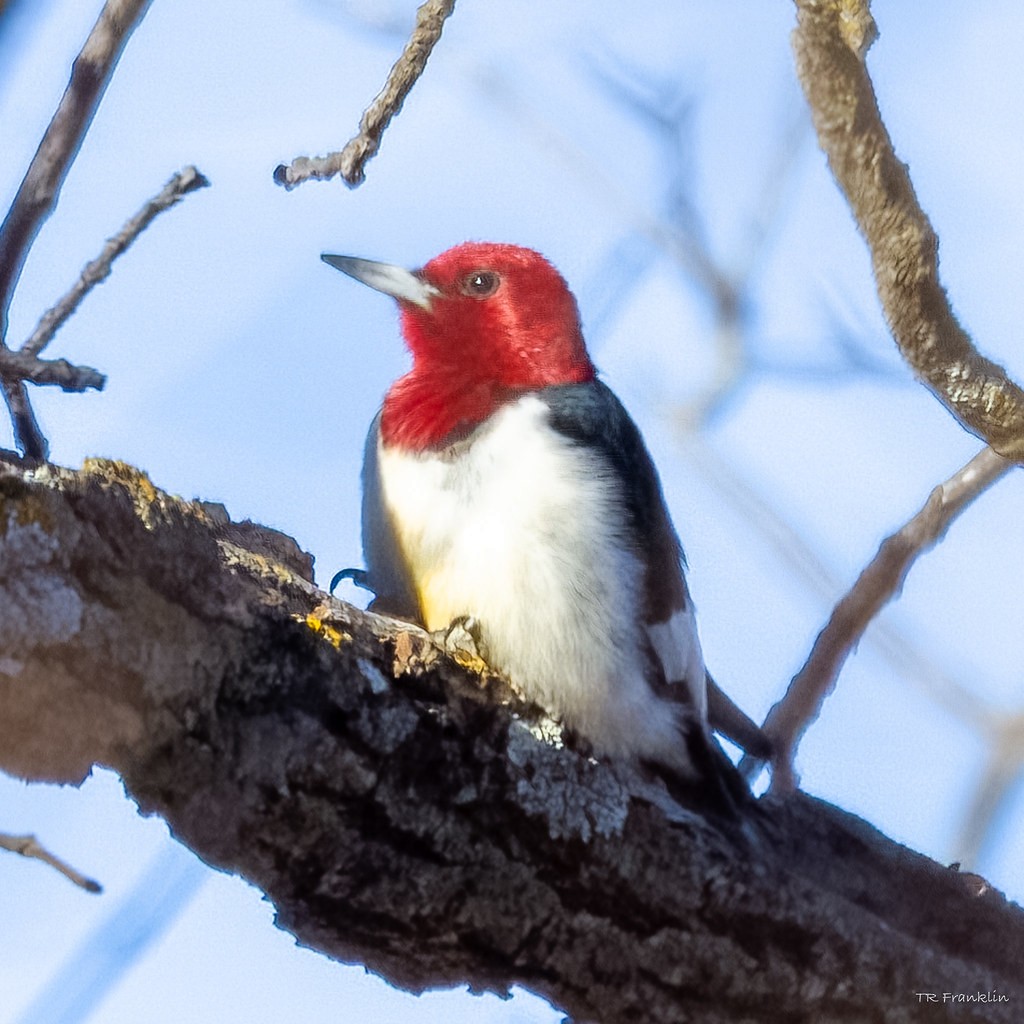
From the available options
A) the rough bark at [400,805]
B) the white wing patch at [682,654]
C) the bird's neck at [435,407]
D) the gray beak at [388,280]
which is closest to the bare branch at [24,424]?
the rough bark at [400,805]

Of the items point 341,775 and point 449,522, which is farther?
point 449,522

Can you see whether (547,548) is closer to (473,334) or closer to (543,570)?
(543,570)

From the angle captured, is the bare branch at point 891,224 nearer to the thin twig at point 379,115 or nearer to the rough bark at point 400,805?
the thin twig at point 379,115

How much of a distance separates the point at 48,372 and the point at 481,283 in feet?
7.88

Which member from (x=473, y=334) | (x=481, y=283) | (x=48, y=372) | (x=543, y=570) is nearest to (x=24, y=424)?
(x=48, y=372)

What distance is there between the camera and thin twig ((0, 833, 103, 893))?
78.3 inches

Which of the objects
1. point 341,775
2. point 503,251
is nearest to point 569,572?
point 341,775

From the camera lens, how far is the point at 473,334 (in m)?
4.05

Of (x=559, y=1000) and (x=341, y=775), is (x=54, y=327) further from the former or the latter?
(x=559, y=1000)

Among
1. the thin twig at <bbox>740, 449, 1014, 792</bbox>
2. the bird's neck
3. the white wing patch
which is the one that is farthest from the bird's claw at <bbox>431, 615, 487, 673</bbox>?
the thin twig at <bbox>740, 449, 1014, 792</bbox>

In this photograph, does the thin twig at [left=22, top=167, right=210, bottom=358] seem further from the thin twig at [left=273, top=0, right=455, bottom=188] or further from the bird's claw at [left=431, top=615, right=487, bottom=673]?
the bird's claw at [left=431, top=615, right=487, bottom=673]

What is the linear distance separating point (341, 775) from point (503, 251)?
7.52 feet

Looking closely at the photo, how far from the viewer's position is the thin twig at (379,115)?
246cm

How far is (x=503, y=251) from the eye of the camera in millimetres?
4336
